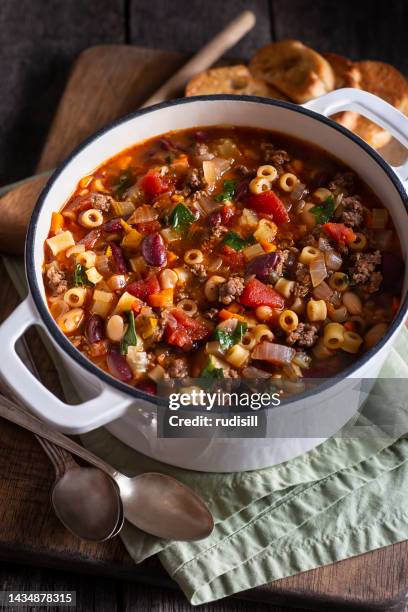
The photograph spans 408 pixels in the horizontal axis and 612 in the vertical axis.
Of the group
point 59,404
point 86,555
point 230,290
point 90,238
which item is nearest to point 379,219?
point 230,290

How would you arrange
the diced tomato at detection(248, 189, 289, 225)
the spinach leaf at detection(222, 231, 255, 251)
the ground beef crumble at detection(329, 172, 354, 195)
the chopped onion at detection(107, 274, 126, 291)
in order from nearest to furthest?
the chopped onion at detection(107, 274, 126, 291) → the spinach leaf at detection(222, 231, 255, 251) → the diced tomato at detection(248, 189, 289, 225) → the ground beef crumble at detection(329, 172, 354, 195)

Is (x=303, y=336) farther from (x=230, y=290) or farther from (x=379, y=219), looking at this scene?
(x=379, y=219)

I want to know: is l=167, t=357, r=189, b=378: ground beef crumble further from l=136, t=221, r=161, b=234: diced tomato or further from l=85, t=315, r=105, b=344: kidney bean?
l=136, t=221, r=161, b=234: diced tomato

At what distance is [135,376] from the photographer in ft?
11.0

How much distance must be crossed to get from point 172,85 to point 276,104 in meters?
1.15

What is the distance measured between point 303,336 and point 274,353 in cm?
15

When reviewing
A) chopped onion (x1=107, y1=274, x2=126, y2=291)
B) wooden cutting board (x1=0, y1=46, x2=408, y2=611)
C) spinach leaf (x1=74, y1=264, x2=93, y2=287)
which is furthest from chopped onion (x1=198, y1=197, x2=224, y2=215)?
wooden cutting board (x1=0, y1=46, x2=408, y2=611)

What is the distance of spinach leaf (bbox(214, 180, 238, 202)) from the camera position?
387 centimetres

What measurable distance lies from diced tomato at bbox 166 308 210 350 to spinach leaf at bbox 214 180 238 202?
0.69 m

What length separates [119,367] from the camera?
11.0ft

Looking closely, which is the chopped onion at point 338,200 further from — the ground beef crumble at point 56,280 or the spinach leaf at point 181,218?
the ground beef crumble at point 56,280

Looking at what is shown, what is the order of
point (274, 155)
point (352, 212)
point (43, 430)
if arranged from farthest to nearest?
point (274, 155)
point (352, 212)
point (43, 430)

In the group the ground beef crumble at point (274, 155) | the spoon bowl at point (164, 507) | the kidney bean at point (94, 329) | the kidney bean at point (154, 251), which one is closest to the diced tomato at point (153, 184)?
the kidney bean at point (154, 251)

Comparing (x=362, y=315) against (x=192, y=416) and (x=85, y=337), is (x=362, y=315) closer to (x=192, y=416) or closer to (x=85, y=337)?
(x=192, y=416)
